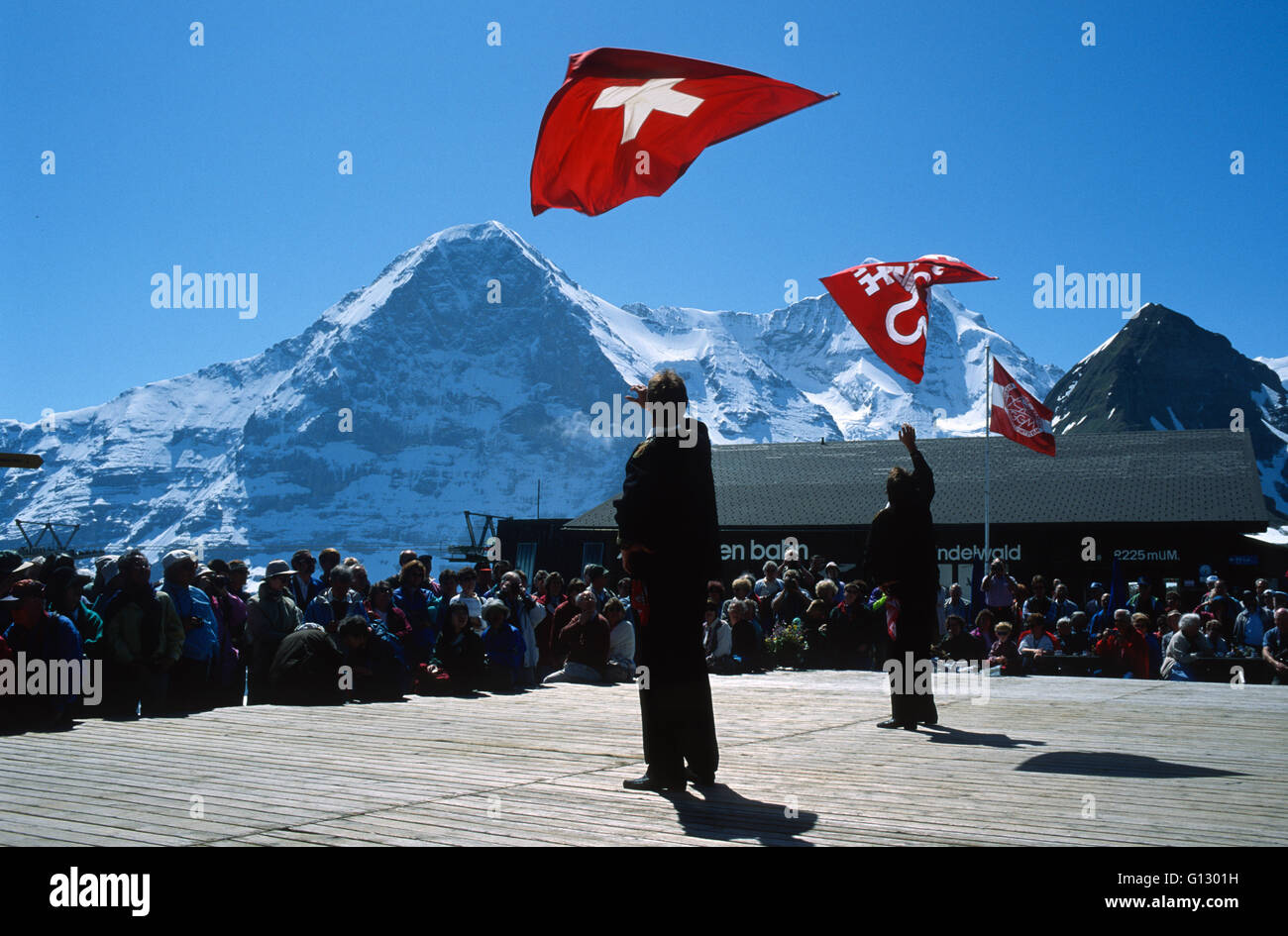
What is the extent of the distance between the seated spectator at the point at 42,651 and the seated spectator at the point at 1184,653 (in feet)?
40.3

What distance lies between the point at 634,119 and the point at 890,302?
14.7 ft

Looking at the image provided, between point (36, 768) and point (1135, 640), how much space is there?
1320cm

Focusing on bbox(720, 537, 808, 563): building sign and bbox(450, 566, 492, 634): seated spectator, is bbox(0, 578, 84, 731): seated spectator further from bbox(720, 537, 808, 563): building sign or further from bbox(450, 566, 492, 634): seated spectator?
bbox(720, 537, 808, 563): building sign

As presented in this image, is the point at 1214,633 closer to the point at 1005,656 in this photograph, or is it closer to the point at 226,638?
the point at 1005,656

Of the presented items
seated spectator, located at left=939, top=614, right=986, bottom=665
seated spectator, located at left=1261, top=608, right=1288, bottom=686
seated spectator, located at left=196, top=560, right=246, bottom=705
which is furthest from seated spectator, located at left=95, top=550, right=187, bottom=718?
seated spectator, located at left=1261, top=608, right=1288, bottom=686

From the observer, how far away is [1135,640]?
15.2 metres

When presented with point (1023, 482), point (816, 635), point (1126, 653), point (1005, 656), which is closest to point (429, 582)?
point (816, 635)

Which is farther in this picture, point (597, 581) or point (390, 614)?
point (597, 581)

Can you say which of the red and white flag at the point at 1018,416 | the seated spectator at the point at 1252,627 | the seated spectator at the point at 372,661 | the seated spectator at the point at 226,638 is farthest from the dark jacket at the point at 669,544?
the red and white flag at the point at 1018,416

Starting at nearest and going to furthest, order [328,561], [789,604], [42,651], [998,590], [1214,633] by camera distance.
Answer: [42,651], [328,561], [1214,633], [789,604], [998,590]

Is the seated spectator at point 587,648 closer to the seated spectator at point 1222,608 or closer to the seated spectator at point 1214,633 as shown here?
the seated spectator at point 1214,633

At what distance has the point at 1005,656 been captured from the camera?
623 inches

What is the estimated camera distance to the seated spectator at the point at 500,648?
11.9m
